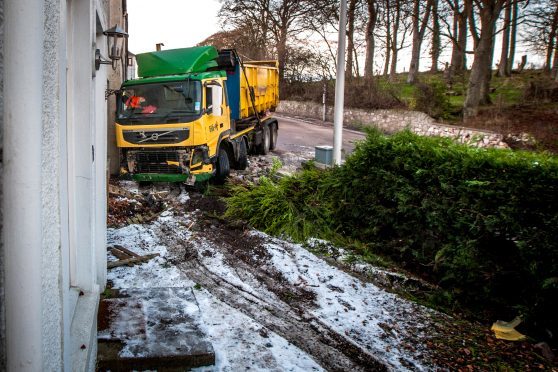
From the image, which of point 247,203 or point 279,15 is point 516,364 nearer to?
point 247,203

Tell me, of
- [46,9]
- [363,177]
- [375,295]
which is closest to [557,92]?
[363,177]

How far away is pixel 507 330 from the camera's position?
192 inches

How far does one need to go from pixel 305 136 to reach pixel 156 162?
11.4 m

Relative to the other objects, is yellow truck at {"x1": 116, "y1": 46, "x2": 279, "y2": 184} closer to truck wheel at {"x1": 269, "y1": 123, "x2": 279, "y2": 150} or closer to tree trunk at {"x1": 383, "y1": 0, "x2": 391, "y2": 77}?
truck wheel at {"x1": 269, "y1": 123, "x2": 279, "y2": 150}

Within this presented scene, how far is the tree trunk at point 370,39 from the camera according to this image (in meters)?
26.5

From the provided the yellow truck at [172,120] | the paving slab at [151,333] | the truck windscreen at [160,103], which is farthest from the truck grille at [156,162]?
the paving slab at [151,333]

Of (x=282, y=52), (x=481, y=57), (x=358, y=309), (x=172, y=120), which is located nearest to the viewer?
(x=358, y=309)

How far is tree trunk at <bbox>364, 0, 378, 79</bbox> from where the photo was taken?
2645 centimetres

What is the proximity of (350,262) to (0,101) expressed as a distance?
5.82m

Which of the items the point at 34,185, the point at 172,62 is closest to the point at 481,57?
the point at 172,62

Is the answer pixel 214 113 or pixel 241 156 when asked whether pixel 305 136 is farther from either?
pixel 214 113

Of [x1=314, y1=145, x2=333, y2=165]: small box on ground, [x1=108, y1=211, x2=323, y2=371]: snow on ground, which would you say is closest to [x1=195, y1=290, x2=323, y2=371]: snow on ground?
[x1=108, y1=211, x2=323, y2=371]: snow on ground

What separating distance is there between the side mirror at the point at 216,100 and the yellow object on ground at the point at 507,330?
7401 millimetres

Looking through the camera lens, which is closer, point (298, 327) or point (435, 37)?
point (298, 327)
